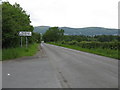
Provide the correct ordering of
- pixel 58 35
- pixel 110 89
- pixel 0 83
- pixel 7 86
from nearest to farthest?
pixel 110 89, pixel 7 86, pixel 0 83, pixel 58 35

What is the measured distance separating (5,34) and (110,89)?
1550 centimetres

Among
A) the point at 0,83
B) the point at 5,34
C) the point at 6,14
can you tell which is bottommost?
the point at 0,83

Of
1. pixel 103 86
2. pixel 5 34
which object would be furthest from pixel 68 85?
pixel 5 34

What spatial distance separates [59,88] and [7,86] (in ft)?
6.42

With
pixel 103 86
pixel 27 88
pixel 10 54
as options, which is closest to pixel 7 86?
pixel 27 88

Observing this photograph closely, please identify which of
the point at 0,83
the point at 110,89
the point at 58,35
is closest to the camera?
the point at 110,89

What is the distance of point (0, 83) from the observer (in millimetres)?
5707

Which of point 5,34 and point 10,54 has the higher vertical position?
point 5,34

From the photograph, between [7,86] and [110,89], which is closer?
[110,89]

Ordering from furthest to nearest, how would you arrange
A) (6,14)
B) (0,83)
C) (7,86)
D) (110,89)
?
(6,14) → (0,83) → (7,86) → (110,89)

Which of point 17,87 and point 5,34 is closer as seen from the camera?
point 17,87

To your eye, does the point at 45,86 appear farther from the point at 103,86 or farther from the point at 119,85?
the point at 119,85

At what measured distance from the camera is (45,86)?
5.18 m

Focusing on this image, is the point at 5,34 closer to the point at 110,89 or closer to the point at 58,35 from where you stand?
the point at 110,89
